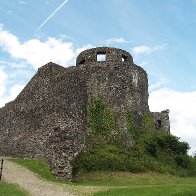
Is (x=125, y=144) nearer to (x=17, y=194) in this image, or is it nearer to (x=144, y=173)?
(x=144, y=173)

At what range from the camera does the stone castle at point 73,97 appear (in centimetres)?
4306

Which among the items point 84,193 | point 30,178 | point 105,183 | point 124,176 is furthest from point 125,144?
point 84,193

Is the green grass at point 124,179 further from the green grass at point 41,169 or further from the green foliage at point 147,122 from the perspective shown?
the green foliage at point 147,122

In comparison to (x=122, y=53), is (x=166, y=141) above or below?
below

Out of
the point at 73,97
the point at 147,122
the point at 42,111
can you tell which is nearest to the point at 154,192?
the point at 73,97

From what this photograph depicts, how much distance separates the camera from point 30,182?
28531 mm

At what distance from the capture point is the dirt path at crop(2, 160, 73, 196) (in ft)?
82.6

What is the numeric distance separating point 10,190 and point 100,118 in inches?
761

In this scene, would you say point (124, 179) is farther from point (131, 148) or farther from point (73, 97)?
point (73, 97)

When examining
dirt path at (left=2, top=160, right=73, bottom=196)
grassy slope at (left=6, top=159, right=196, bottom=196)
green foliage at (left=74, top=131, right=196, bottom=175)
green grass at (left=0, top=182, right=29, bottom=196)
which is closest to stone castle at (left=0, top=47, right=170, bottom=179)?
green foliage at (left=74, top=131, right=196, bottom=175)

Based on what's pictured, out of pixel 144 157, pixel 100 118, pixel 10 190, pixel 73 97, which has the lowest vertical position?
pixel 10 190

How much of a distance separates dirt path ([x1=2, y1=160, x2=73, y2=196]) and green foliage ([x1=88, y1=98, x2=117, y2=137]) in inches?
406

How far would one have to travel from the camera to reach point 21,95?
163 feet

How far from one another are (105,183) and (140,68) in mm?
20176
